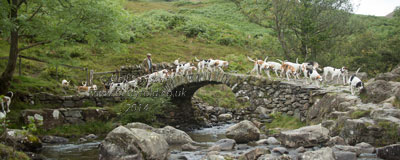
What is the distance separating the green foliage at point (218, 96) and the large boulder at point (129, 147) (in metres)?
15.6

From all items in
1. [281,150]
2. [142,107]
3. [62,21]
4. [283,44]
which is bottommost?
[281,150]

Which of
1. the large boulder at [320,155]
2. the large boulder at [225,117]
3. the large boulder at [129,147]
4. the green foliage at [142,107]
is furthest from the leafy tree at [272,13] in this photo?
the large boulder at [129,147]

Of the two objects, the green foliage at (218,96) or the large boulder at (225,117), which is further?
the green foliage at (218,96)

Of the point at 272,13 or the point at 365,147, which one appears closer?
the point at 365,147

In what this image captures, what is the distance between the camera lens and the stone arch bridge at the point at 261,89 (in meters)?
15.8

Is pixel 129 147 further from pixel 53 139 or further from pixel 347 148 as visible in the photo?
pixel 347 148

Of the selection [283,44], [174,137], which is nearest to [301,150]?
[174,137]

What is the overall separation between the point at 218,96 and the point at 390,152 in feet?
61.5

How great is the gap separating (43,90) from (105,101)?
3.12m

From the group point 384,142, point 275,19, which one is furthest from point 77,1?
point 275,19

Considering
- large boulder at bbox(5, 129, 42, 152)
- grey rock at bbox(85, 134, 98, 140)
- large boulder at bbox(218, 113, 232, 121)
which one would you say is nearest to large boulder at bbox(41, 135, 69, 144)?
grey rock at bbox(85, 134, 98, 140)

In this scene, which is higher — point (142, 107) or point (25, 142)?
point (142, 107)

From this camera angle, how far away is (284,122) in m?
16.2

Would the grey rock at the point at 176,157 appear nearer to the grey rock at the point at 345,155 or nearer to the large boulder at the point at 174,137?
the large boulder at the point at 174,137
